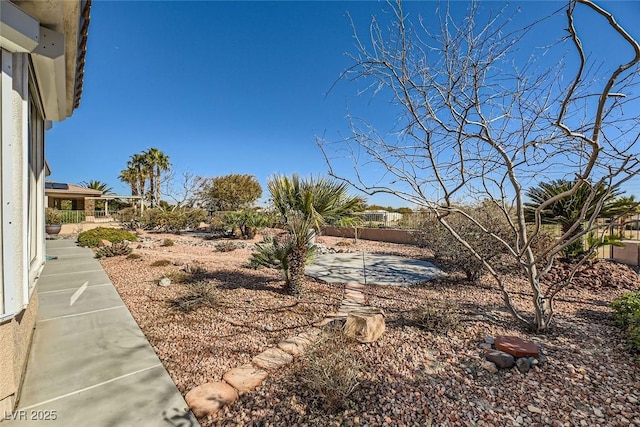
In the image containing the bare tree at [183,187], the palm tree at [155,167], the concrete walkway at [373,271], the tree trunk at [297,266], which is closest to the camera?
the tree trunk at [297,266]

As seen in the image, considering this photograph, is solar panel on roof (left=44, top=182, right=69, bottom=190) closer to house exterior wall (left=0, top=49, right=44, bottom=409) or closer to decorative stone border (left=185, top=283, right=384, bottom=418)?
house exterior wall (left=0, top=49, right=44, bottom=409)

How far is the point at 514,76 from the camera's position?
2916 millimetres

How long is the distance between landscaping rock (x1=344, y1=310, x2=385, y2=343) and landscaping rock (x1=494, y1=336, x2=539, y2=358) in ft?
3.98

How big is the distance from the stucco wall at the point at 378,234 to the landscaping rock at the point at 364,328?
10.2 meters

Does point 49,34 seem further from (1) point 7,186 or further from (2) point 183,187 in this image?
(2) point 183,187

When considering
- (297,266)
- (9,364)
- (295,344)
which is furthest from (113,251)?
(295,344)

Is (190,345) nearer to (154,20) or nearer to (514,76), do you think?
(514,76)

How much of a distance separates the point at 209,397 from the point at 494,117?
13.4 feet

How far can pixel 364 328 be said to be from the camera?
9.94 ft

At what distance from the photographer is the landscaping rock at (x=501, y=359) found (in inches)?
95.5

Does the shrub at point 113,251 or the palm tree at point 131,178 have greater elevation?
the palm tree at point 131,178

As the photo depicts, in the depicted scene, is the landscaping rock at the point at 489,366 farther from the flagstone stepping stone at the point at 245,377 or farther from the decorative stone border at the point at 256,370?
the flagstone stepping stone at the point at 245,377

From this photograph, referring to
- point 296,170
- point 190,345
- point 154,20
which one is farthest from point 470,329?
point 154,20

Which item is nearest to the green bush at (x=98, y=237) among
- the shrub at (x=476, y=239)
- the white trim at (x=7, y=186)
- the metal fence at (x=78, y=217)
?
the white trim at (x=7, y=186)
